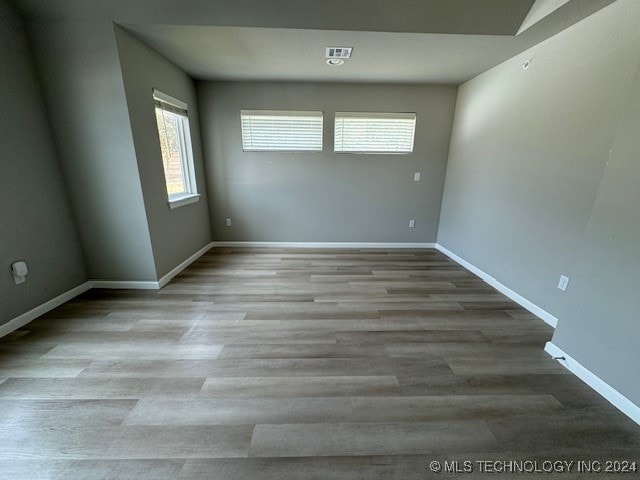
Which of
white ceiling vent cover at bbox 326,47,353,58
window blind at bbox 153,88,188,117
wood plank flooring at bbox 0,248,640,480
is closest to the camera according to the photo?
wood plank flooring at bbox 0,248,640,480

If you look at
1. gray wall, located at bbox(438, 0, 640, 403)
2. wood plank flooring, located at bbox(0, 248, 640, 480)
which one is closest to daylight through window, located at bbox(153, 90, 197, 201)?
wood plank flooring, located at bbox(0, 248, 640, 480)

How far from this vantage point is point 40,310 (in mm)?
2186

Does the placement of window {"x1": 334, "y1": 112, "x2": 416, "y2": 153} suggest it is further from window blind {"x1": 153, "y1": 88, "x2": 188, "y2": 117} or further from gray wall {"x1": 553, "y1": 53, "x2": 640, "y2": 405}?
gray wall {"x1": 553, "y1": 53, "x2": 640, "y2": 405}

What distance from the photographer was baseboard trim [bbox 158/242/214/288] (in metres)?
2.80

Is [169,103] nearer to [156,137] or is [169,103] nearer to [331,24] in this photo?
[156,137]

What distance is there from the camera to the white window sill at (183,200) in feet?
9.75

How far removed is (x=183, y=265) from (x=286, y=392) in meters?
2.45

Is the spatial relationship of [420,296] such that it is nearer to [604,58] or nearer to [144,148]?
[604,58]

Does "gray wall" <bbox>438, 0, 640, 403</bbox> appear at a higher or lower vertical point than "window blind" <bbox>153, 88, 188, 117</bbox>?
lower

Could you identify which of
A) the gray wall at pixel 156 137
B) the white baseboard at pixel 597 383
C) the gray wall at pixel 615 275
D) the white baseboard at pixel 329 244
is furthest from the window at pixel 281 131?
the white baseboard at pixel 597 383

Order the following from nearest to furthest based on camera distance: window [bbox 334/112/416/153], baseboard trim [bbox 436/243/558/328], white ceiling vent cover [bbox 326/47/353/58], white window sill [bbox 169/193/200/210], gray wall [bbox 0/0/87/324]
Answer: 1. gray wall [bbox 0/0/87/324]
2. baseboard trim [bbox 436/243/558/328]
3. white ceiling vent cover [bbox 326/47/353/58]
4. white window sill [bbox 169/193/200/210]
5. window [bbox 334/112/416/153]

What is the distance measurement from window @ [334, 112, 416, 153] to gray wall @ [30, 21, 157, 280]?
260 centimetres

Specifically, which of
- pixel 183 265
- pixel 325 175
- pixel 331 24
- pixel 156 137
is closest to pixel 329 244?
pixel 325 175

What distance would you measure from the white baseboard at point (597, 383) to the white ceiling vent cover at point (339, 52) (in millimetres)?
3035
